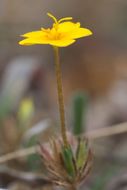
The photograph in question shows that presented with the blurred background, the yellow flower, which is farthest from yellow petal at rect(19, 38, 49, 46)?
the blurred background

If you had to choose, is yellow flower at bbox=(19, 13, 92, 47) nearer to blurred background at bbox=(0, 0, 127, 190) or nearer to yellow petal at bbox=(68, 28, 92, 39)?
yellow petal at bbox=(68, 28, 92, 39)

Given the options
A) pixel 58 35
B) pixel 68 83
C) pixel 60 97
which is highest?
pixel 58 35

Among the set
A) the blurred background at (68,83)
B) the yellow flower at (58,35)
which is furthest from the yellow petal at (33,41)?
the blurred background at (68,83)

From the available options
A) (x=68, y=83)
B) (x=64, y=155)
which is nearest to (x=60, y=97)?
(x=64, y=155)

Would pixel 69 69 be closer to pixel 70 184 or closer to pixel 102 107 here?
pixel 102 107

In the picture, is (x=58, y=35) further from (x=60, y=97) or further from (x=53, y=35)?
(x=60, y=97)

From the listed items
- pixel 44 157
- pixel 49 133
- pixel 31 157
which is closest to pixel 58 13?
pixel 49 133

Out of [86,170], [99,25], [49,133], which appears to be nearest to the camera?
[86,170]

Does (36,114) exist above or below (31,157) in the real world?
below
